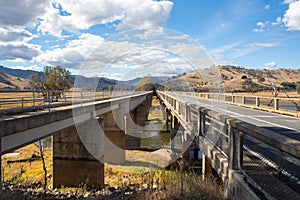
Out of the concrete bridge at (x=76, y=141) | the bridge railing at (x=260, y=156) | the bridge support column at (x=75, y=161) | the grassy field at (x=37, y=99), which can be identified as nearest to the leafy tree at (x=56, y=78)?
the grassy field at (x=37, y=99)

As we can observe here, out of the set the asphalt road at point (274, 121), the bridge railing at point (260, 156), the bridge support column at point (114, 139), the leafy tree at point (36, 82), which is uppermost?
the leafy tree at point (36, 82)

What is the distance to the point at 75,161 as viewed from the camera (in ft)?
53.4

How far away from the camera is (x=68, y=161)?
16328 millimetres

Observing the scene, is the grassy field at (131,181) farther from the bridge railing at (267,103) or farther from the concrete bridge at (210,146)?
the bridge railing at (267,103)

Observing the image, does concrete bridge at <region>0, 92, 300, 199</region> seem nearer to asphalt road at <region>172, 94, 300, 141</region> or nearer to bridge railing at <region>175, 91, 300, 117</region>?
asphalt road at <region>172, 94, 300, 141</region>

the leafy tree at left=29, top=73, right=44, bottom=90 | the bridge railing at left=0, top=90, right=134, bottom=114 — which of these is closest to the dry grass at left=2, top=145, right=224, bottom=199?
the bridge railing at left=0, top=90, right=134, bottom=114

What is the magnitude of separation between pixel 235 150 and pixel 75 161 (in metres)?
13.9

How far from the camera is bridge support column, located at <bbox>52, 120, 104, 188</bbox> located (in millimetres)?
16031

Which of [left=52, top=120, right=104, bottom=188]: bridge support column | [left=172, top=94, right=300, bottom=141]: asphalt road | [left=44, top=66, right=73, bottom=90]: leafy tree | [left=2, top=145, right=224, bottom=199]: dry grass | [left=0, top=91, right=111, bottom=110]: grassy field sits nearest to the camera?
[left=2, top=145, right=224, bottom=199]: dry grass

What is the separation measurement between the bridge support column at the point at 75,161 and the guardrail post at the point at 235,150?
42.4ft

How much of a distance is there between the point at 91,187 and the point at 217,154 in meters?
11.8

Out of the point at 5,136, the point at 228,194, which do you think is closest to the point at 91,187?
the point at 5,136

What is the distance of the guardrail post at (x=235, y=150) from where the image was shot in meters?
4.34

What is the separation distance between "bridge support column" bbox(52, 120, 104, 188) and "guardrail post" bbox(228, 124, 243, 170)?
42.4 feet
